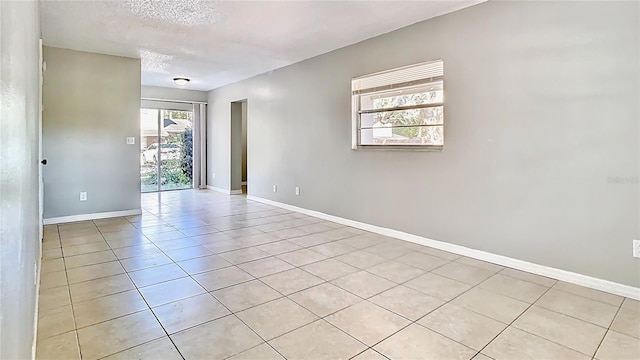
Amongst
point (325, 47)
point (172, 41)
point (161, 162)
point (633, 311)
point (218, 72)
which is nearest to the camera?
point (633, 311)

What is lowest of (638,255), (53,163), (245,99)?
(638,255)

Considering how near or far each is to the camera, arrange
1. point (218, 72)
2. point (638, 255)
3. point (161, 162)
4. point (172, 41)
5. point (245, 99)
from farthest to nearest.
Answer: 1. point (161, 162)
2. point (245, 99)
3. point (218, 72)
4. point (172, 41)
5. point (638, 255)

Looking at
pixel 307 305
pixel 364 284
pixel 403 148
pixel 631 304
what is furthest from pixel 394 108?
pixel 631 304

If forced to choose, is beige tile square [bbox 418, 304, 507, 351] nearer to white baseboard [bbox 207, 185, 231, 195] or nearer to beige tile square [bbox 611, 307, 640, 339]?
beige tile square [bbox 611, 307, 640, 339]

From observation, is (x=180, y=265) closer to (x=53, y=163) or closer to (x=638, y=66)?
(x=53, y=163)

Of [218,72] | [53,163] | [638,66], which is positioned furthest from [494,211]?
[53,163]

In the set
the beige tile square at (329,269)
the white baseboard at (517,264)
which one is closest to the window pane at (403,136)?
the white baseboard at (517,264)

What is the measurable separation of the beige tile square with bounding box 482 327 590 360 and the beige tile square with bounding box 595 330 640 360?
0.41ft

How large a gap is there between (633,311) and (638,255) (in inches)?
17.0

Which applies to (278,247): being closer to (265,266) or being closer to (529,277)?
(265,266)

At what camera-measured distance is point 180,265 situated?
3061 mm

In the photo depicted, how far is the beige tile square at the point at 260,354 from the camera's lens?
1.74 m

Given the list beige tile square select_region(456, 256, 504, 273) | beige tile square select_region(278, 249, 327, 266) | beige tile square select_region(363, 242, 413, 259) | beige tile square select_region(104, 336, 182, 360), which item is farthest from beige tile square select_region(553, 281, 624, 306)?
beige tile square select_region(104, 336, 182, 360)

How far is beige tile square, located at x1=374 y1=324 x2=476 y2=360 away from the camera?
5.82 ft
